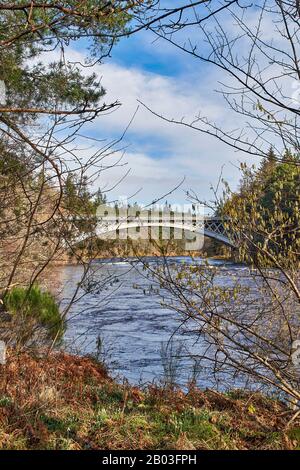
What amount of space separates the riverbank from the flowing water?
0.67 metres

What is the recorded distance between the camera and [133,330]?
1261 cm

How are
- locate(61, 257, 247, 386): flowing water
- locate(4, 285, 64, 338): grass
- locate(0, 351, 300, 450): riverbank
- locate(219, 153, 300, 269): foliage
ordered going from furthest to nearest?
1. locate(4, 285, 64, 338): grass
2. locate(61, 257, 247, 386): flowing water
3. locate(219, 153, 300, 269): foliage
4. locate(0, 351, 300, 450): riverbank

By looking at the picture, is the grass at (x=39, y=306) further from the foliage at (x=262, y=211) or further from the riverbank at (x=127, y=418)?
the foliage at (x=262, y=211)

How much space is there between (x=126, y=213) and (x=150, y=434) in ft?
8.90

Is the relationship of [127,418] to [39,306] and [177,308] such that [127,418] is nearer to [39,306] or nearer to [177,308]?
[177,308]

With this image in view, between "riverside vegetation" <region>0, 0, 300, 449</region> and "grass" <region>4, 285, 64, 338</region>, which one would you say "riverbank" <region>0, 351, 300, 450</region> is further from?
"grass" <region>4, 285, 64, 338</region>

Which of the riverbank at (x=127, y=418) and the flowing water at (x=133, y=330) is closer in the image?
the riverbank at (x=127, y=418)

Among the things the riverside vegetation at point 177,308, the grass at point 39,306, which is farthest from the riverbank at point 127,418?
the grass at point 39,306

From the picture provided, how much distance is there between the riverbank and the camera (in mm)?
3918

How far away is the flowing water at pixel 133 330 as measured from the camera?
6.12 metres

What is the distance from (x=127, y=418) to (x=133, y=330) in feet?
27.4

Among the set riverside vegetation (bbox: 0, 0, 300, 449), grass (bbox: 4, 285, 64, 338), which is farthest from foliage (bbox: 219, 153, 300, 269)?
grass (bbox: 4, 285, 64, 338)

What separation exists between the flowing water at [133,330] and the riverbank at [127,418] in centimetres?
67

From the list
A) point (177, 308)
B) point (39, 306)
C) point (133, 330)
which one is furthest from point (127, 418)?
point (133, 330)
